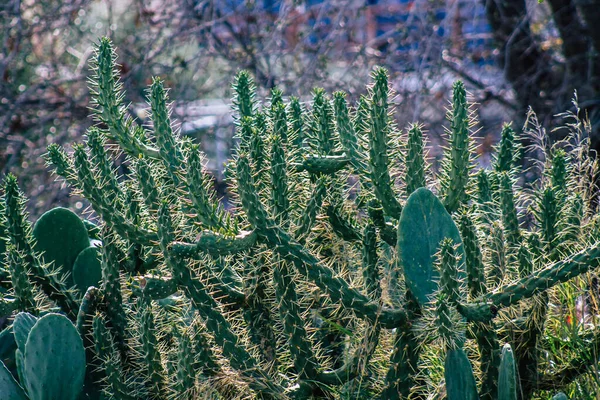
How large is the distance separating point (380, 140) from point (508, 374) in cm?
65

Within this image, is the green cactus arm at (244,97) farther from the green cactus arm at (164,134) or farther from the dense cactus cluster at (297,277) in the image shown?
the green cactus arm at (164,134)

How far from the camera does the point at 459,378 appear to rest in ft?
5.41

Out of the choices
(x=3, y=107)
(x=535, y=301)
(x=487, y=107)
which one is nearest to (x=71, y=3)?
(x=3, y=107)

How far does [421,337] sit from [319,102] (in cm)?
76

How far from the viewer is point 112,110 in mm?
2145

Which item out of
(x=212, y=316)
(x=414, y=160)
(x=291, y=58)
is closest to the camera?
(x=212, y=316)

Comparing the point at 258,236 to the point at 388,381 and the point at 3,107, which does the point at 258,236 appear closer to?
the point at 388,381

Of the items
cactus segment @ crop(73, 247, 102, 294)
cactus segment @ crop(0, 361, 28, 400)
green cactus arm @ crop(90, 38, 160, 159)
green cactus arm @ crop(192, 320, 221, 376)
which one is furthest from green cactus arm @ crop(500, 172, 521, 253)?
cactus segment @ crop(0, 361, 28, 400)

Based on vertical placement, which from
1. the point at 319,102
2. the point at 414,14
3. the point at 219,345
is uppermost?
the point at 414,14

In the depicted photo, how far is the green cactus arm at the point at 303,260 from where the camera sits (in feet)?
5.57

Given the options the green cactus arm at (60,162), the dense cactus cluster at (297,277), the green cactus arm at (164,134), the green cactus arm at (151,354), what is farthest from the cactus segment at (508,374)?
the green cactus arm at (60,162)

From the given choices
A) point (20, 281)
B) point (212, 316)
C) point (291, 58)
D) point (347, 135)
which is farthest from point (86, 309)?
point (291, 58)

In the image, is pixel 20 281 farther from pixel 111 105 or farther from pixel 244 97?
pixel 244 97

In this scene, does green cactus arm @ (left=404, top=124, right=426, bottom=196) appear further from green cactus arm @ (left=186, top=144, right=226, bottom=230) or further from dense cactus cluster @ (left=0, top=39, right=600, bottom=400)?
green cactus arm @ (left=186, top=144, right=226, bottom=230)
